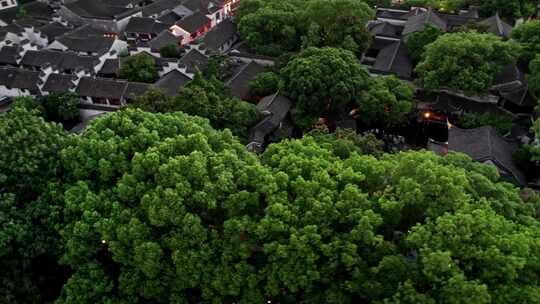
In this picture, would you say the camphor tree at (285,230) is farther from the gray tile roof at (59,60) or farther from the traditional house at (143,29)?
the traditional house at (143,29)

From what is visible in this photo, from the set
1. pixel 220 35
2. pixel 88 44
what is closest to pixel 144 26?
pixel 88 44

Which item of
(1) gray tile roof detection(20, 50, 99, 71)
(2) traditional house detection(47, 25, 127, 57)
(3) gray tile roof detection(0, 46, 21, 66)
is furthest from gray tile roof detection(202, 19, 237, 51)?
(3) gray tile roof detection(0, 46, 21, 66)

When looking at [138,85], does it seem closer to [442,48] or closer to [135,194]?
[135,194]

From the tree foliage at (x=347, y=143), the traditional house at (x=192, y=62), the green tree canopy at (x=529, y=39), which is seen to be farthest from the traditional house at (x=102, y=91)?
the green tree canopy at (x=529, y=39)

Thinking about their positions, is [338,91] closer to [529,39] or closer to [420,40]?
[420,40]

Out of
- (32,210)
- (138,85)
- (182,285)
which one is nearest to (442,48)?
(138,85)

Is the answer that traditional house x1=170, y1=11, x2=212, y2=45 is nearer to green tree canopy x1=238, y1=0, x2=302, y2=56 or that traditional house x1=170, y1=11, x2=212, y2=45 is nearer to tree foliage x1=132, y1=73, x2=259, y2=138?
green tree canopy x1=238, y1=0, x2=302, y2=56

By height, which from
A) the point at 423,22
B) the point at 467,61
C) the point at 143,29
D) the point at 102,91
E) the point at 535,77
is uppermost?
the point at 467,61
